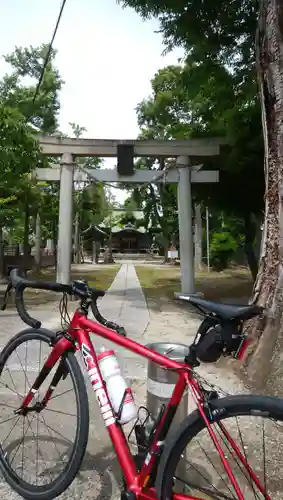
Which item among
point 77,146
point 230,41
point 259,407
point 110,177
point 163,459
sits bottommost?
point 163,459

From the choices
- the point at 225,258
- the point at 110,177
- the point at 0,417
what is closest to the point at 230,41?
the point at 110,177

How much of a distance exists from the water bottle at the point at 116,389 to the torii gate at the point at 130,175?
29.6ft

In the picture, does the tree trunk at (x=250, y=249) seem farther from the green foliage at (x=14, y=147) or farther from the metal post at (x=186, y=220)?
the green foliage at (x=14, y=147)

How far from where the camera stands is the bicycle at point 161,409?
64.3 inches

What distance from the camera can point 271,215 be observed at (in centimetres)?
455

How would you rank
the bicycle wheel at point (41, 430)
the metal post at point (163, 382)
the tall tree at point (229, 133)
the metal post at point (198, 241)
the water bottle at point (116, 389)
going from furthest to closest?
the metal post at point (198, 241)
the tall tree at point (229, 133)
the metal post at point (163, 382)
the bicycle wheel at point (41, 430)
the water bottle at point (116, 389)

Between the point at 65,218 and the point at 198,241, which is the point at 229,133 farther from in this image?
the point at 198,241

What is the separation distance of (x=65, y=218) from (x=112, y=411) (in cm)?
968

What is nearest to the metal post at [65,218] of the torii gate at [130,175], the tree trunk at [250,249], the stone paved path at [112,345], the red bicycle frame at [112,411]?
the torii gate at [130,175]

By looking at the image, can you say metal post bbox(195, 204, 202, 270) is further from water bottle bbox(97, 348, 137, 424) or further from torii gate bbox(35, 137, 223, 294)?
water bottle bbox(97, 348, 137, 424)

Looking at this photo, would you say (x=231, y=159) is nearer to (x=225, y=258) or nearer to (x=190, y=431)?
(x=190, y=431)

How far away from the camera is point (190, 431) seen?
5.38 ft

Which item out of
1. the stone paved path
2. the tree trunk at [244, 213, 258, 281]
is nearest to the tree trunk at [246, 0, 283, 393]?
the stone paved path

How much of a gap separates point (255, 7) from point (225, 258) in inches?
750
